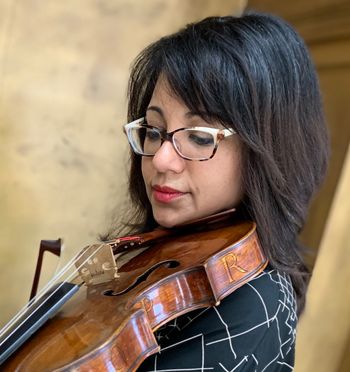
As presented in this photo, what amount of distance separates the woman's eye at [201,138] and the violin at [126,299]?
0.44ft

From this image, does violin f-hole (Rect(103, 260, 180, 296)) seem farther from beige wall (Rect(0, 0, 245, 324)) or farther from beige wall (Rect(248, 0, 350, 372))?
beige wall (Rect(0, 0, 245, 324))

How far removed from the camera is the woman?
2.08 feet

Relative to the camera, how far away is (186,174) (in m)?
0.74

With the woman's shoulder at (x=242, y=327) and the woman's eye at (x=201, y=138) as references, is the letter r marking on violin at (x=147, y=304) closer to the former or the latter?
the woman's shoulder at (x=242, y=327)

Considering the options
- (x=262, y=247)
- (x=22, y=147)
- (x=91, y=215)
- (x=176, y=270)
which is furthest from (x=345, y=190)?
(x=22, y=147)

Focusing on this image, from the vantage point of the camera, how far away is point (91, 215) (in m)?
1.59

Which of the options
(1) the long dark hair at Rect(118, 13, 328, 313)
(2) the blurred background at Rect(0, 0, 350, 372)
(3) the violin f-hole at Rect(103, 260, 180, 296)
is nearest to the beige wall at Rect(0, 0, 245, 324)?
(2) the blurred background at Rect(0, 0, 350, 372)

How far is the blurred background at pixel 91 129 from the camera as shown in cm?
125

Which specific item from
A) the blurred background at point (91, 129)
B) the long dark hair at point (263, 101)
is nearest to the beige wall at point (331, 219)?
the blurred background at point (91, 129)

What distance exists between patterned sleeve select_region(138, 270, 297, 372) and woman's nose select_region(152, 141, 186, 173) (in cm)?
23

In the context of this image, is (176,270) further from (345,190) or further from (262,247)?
(345,190)

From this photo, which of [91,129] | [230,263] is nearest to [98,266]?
[230,263]

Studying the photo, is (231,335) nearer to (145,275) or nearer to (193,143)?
(145,275)

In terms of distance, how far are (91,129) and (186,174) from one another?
87 cm
